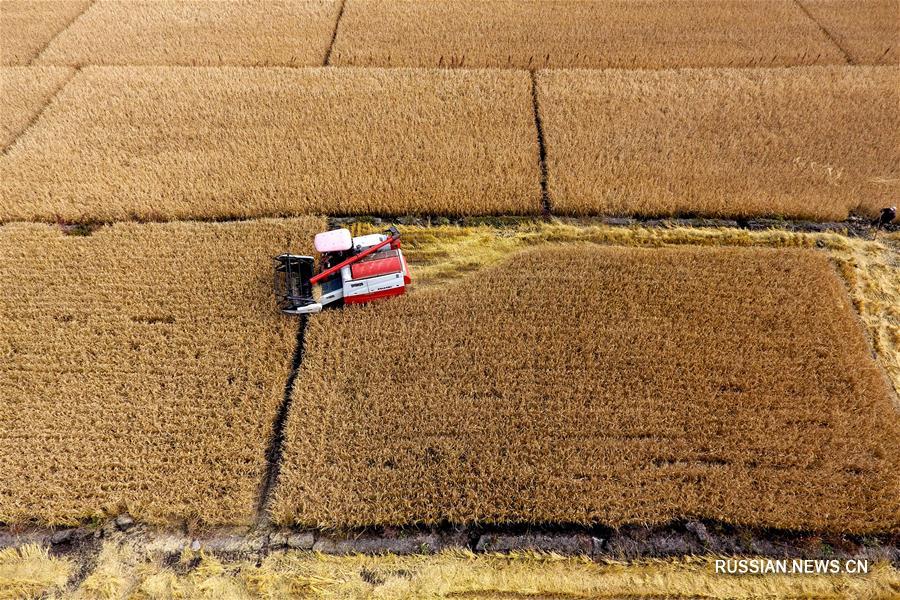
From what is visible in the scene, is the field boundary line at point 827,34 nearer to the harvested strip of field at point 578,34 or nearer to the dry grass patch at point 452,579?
the harvested strip of field at point 578,34

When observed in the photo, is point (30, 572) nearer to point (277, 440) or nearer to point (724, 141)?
point (277, 440)

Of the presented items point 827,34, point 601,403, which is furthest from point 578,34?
point 601,403

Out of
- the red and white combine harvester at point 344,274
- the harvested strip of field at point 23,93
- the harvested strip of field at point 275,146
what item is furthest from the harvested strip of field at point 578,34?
the red and white combine harvester at point 344,274

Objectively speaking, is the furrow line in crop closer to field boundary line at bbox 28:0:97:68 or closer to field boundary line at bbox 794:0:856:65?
field boundary line at bbox 794:0:856:65

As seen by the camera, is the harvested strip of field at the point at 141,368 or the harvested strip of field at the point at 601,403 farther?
the harvested strip of field at the point at 141,368

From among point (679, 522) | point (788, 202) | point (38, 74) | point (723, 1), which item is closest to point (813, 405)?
point (679, 522)

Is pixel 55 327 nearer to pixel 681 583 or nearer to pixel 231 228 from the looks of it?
pixel 231 228
